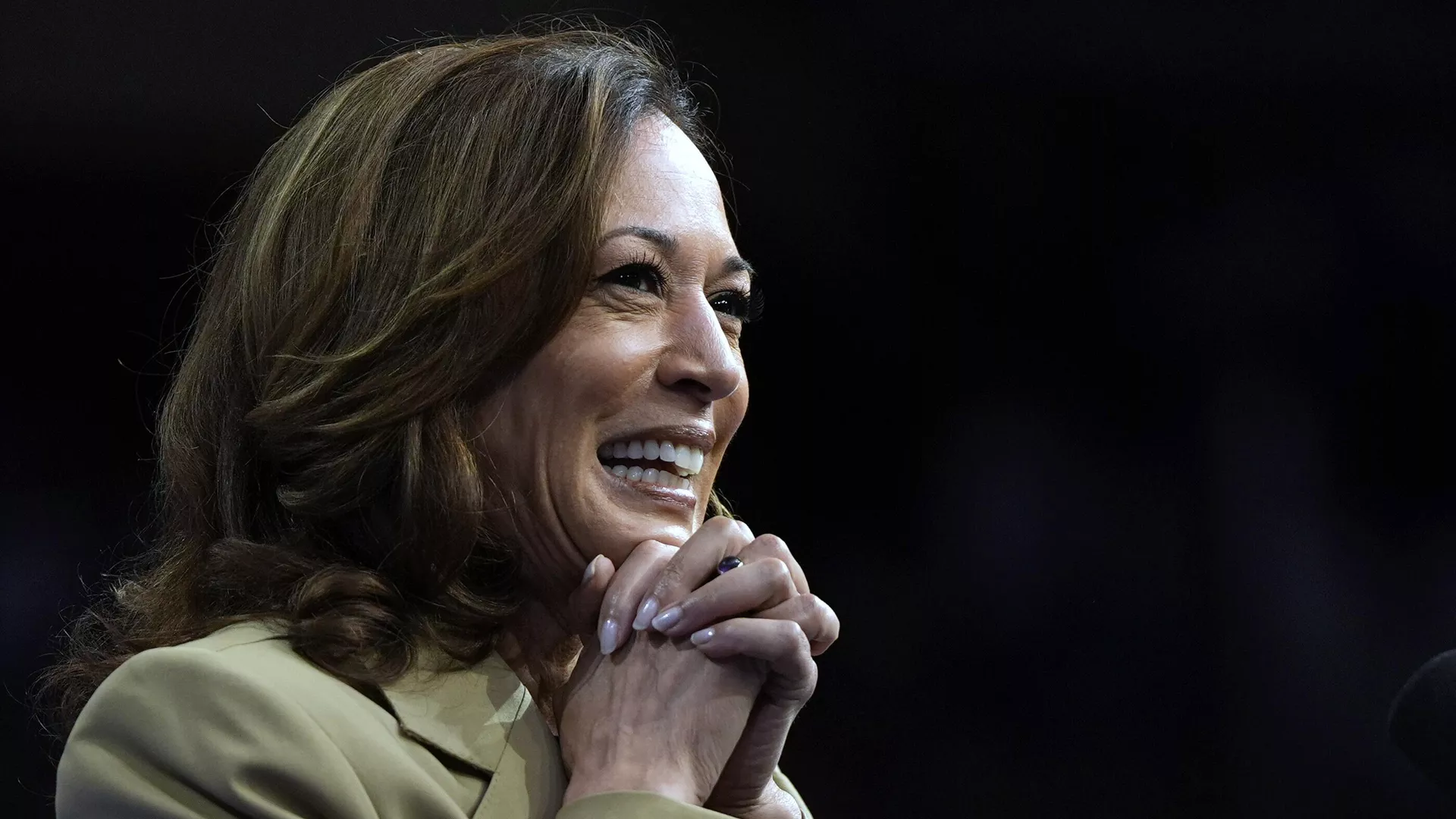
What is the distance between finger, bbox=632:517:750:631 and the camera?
54.8 inches

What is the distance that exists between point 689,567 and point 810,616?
13 cm

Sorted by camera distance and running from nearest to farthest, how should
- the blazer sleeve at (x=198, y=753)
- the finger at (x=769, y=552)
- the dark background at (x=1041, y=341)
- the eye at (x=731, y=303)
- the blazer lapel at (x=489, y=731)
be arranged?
the blazer sleeve at (x=198, y=753), the blazer lapel at (x=489, y=731), the finger at (x=769, y=552), the eye at (x=731, y=303), the dark background at (x=1041, y=341)

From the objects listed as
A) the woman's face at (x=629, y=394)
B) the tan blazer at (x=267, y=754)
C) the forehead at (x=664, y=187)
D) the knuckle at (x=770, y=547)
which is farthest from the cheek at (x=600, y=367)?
the tan blazer at (x=267, y=754)

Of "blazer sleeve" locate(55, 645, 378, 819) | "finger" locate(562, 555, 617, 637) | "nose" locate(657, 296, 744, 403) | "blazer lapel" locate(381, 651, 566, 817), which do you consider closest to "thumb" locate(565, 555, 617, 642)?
"finger" locate(562, 555, 617, 637)

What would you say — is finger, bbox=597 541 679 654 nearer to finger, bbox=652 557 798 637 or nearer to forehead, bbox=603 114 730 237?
finger, bbox=652 557 798 637

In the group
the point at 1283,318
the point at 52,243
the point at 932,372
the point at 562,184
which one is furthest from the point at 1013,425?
the point at 52,243

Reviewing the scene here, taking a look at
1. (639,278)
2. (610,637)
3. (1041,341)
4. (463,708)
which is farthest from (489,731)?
(1041,341)

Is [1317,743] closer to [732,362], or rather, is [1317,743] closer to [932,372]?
[932,372]

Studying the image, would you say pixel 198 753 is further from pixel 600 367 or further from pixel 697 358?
pixel 697 358

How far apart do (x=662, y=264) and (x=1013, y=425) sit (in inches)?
38.9

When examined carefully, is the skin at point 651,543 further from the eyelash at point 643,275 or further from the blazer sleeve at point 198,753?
the blazer sleeve at point 198,753

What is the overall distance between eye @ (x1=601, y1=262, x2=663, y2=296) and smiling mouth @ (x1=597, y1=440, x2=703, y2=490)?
17 cm

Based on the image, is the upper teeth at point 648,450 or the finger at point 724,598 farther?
the upper teeth at point 648,450

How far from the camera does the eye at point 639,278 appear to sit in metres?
1.54
